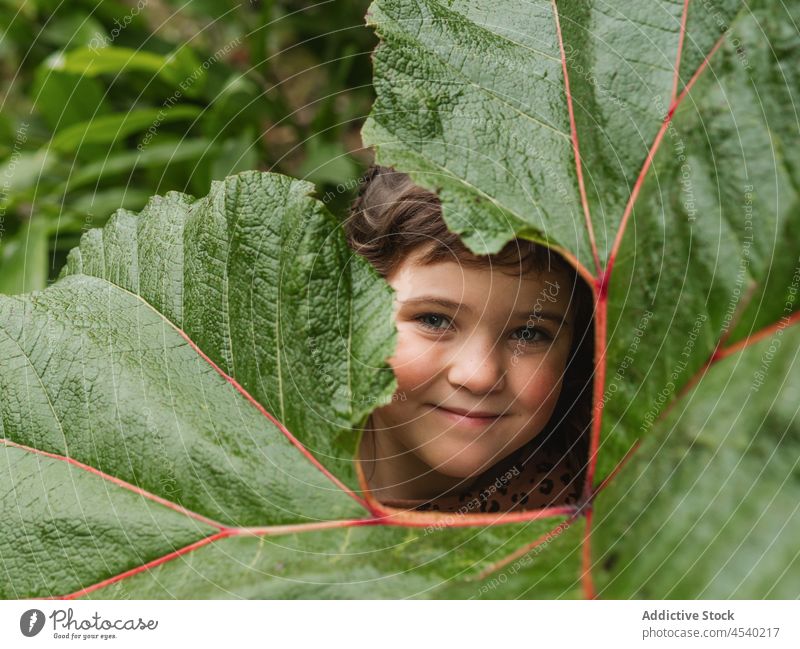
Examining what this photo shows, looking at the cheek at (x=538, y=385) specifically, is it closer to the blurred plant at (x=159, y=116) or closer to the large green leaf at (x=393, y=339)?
the large green leaf at (x=393, y=339)

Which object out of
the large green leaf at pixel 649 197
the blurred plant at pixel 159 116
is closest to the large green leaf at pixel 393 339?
the large green leaf at pixel 649 197

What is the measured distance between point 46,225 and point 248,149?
276 millimetres

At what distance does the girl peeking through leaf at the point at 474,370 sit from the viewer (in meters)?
0.44

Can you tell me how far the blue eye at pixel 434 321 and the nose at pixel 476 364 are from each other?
2 cm

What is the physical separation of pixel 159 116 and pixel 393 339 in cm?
60

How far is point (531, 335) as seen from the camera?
46cm

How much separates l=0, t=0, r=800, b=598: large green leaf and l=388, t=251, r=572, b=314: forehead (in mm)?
Answer: 53

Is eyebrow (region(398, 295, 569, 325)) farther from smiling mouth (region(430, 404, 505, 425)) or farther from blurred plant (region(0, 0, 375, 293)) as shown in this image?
blurred plant (region(0, 0, 375, 293))

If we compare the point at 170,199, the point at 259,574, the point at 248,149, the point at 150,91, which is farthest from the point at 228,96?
the point at 259,574

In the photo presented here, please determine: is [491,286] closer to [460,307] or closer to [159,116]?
[460,307]

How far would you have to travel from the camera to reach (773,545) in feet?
1.09
